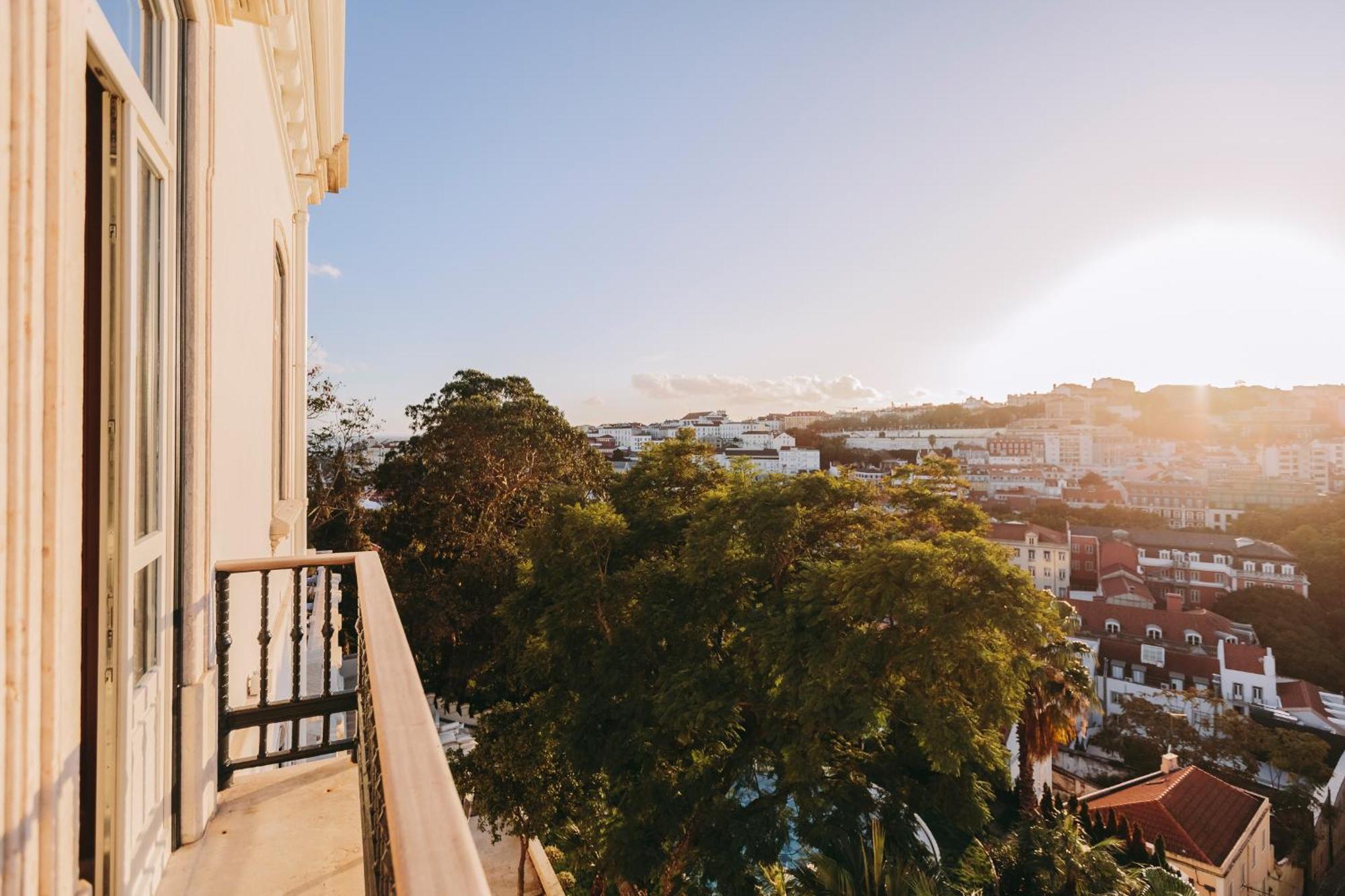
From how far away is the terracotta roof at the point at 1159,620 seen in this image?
31678 mm

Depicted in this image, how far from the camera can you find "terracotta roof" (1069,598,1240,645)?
104ft

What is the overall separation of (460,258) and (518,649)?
10.5 metres

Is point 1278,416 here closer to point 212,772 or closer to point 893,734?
point 893,734

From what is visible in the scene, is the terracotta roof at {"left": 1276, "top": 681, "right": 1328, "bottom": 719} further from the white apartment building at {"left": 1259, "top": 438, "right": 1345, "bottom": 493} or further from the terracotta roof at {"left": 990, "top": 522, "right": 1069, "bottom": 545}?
the white apartment building at {"left": 1259, "top": 438, "right": 1345, "bottom": 493}

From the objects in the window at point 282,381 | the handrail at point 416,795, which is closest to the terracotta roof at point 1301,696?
the window at point 282,381

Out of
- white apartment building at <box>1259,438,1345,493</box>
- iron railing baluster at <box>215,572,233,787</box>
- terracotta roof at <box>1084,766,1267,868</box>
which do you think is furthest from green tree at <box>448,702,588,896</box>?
white apartment building at <box>1259,438,1345,493</box>

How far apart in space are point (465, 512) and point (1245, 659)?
31813 mm

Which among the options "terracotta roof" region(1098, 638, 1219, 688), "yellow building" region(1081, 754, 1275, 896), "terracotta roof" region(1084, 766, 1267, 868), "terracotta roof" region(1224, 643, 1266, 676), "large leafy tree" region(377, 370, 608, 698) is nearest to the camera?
"yellow building" region(1081, 754, 1275, 896)

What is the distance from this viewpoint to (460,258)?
1723 centimetres

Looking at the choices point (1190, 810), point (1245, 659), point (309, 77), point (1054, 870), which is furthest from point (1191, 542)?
point (309, 77)

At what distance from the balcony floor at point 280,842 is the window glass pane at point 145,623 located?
71 centimetres

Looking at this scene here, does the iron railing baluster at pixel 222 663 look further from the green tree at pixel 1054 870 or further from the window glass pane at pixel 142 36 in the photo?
the green tree at pixel 1054 870

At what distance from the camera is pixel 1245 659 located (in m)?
28.0

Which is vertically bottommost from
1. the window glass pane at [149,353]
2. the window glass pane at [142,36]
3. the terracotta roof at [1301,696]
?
the terracotta roof at [1301,696]
